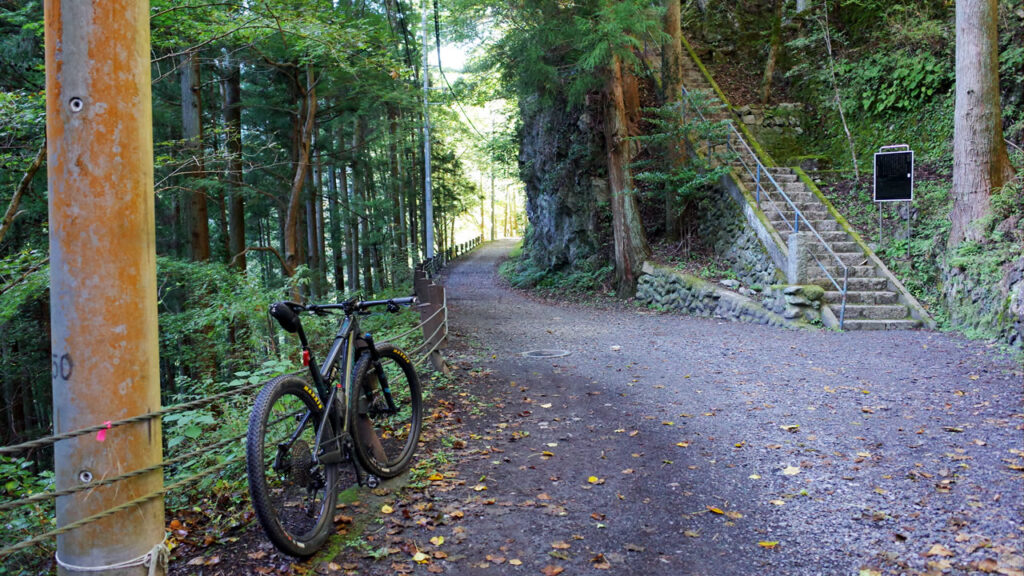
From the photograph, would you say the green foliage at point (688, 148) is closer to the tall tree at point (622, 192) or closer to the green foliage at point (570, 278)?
the tall tree at point (622, 192)

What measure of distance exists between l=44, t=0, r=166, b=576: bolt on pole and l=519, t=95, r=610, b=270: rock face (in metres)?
15.2

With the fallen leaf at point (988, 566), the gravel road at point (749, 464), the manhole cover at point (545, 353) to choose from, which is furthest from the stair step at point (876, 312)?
the fallen leaf at point (988, 566)

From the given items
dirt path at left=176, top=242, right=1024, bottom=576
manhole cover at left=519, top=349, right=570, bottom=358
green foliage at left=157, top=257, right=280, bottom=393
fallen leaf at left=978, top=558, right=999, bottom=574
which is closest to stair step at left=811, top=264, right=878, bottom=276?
dirt path at left=176, top=242, right=1024, bottom=576

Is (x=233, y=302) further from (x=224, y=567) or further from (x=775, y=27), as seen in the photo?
(x=775, y=27)

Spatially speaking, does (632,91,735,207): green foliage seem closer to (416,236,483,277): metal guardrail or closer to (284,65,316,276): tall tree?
(284,65,316,276): tall tree

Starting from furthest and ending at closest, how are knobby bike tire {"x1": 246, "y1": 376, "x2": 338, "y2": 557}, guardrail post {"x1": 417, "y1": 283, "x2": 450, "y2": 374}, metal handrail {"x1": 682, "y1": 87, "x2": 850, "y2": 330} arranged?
metal handrail {"x1": 682, "y1": 87, "x2": 850, "y2": 330}
guardrail post {"x1": 417, "y1": 283, "x2": 450, "y2": 374}
knobby bike tire {"x1": 246, "y1": 376, "x2": 338, "y2": 557}

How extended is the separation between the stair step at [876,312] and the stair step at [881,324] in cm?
18

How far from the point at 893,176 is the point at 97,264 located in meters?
11.9

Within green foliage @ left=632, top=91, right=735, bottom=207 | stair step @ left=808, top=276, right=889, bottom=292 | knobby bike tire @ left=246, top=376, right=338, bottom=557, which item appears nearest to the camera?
knobby bike tire @ left=246, top=376, right=338, bottom=557

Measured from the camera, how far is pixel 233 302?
942 centimetres

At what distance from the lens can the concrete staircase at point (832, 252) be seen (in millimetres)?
9906

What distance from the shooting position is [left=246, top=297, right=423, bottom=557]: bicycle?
2797 millimetres

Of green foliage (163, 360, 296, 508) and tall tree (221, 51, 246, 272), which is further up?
tall tree (221, 51, 246, 272)

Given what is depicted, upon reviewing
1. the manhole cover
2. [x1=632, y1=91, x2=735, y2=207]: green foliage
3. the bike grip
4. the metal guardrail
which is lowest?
the manhole cover
